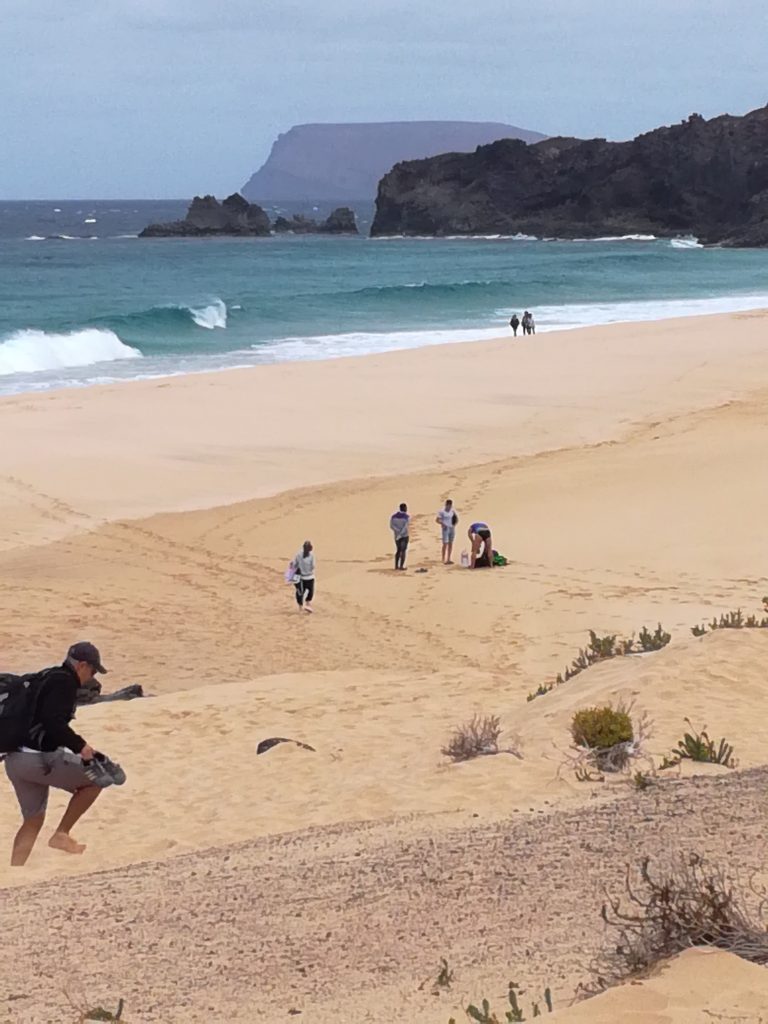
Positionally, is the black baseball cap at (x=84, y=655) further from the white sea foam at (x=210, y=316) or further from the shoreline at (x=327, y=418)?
the white sea foam at (x=210, y=316)

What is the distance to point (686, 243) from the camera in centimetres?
11094

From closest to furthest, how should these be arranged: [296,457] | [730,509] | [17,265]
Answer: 1. [730,509]
2. [296,457]
3. [17,265]

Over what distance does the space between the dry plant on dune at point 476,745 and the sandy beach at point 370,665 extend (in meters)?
0.15

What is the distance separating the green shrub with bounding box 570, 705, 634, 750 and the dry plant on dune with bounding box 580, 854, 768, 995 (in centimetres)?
275

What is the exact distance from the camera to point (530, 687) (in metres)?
11.4

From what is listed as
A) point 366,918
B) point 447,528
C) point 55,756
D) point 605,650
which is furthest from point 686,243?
point 366,918

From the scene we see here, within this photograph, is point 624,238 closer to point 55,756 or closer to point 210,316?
point 210,316

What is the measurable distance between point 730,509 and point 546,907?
13.3m

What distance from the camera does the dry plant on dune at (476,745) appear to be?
27.5ft

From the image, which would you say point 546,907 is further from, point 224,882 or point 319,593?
point 319,593

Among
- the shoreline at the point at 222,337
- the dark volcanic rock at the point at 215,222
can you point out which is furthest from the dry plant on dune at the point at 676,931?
the dark volcanic rock at the point at 215,222

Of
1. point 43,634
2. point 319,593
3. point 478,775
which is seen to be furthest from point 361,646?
point 478,775

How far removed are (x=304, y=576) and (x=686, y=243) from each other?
101 m

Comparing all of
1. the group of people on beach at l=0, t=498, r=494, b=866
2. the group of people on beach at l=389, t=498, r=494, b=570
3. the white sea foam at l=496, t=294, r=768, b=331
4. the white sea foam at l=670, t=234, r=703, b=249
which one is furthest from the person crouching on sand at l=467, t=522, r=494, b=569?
the white sea foam at l=670, t=234, r=703, b=249
